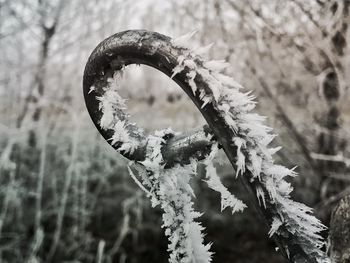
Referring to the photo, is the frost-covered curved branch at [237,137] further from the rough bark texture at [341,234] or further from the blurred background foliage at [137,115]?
the blurred background foliage at [137,115]

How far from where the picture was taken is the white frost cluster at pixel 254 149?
2.36 ft

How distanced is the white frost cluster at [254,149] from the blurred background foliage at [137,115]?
103 inches

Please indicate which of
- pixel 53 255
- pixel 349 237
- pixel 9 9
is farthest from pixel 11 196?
pixel 349 237

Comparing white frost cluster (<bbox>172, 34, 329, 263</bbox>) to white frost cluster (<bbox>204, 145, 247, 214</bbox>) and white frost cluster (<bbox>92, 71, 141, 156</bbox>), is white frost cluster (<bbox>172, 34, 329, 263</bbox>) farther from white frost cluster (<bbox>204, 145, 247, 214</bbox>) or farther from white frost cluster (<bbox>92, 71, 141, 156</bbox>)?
white frost cluster (<bbox>92, 71, 141, 156</bbox>)

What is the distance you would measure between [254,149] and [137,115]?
7.40m

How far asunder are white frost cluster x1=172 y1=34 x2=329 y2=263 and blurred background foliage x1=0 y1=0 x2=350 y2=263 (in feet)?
8.57

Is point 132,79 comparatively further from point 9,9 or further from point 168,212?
point 168,212

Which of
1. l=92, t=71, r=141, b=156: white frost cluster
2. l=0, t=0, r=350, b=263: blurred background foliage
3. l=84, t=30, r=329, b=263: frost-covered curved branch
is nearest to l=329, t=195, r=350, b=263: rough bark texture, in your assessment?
l=84, t=30, r=329, b=263: frost-covered curved branch

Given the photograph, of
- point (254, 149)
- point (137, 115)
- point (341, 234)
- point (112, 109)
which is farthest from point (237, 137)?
point (137, 115)

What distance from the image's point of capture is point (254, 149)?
0.72 meters

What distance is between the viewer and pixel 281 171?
734 mm

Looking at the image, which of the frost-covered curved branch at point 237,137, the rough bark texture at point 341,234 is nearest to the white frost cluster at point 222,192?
the frost-covered curved branch at point 237,137

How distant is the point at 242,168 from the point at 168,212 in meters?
0.21

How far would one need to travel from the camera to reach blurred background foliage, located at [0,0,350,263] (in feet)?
13.6
